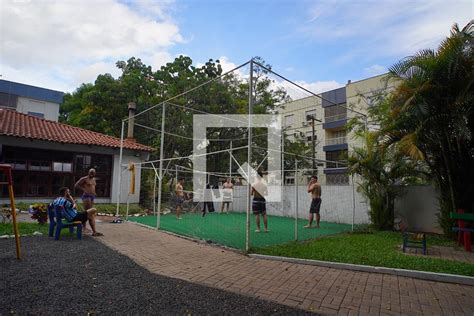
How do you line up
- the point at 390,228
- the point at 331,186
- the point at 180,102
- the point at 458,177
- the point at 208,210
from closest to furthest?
1. the point at 458,177
2. the point at 390,228
3. the point at 331,186
4. the point at 208,210
5. the point at 180,102

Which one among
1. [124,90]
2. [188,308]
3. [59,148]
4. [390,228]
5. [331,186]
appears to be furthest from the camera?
[124,90]

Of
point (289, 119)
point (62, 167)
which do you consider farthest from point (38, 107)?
point (289, 119)

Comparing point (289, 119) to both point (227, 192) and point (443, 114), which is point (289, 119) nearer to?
point (227, 192)

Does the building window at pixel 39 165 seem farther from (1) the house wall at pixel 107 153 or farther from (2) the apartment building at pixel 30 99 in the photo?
(2) the apartment building at pixel 30 99

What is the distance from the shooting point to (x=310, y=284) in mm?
4102

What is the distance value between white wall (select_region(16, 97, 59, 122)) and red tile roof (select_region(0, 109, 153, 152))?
37.9 feet

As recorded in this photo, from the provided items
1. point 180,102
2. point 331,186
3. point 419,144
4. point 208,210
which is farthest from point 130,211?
point 419,144

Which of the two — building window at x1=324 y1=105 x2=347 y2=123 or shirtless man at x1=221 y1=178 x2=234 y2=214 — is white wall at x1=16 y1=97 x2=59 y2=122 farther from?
building window at x1=324 y1=105 x2=347 y2=123

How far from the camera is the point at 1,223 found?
799 cm

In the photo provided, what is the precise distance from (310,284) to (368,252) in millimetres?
2327

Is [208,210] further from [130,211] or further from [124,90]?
[124,90]

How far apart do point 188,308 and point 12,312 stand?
5.43ft

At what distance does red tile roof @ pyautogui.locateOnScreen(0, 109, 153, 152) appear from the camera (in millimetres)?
11555

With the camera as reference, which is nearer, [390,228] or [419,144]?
[419,144]
